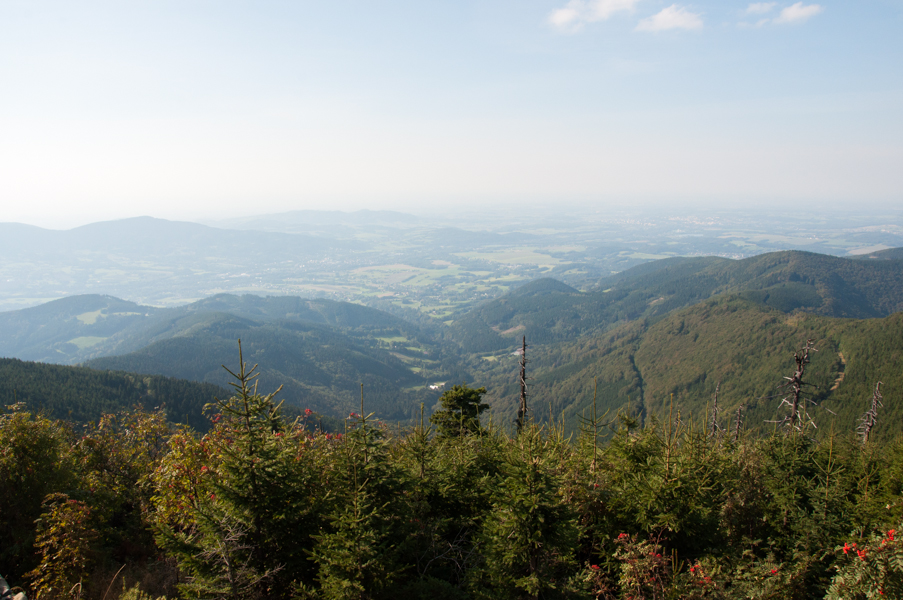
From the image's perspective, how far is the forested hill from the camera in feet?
339

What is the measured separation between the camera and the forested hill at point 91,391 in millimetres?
103375

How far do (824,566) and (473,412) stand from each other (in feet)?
76.2

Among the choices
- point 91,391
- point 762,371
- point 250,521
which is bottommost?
point 762,371

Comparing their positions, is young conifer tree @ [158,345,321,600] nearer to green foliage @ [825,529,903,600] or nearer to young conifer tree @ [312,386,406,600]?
young conifer tree @ [312,386,406,600]

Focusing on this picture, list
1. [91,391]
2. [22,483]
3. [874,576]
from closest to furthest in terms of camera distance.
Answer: [874,576], [22,483], [91,391]

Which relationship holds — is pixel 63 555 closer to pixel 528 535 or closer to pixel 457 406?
pixel 528 535

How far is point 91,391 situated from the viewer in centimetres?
11556

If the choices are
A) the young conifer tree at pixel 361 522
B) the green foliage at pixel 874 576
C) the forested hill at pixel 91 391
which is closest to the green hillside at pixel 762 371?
the young conifer tree at pixel 361 522

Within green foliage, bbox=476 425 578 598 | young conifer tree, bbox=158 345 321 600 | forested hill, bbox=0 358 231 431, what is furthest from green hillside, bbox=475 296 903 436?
forested hill, bbox=0 358 231 431

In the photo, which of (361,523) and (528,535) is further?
(528,535)

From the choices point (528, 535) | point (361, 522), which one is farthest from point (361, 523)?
point (528, 535)

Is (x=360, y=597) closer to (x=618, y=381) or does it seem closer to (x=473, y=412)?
(x=473, y=412)

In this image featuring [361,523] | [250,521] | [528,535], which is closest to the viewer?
[361,523]

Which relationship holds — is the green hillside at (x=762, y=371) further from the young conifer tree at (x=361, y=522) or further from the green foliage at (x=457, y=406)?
the young conifer tree at (x=361, y=522)
